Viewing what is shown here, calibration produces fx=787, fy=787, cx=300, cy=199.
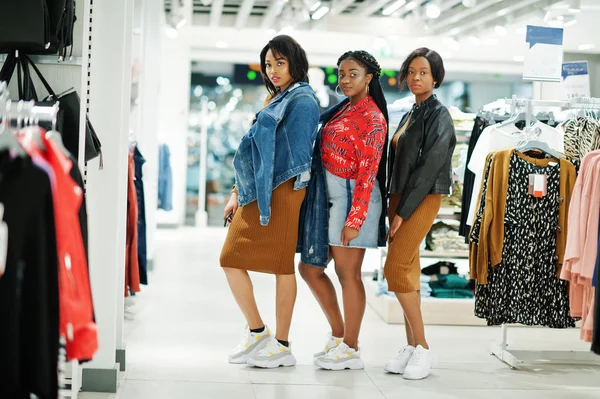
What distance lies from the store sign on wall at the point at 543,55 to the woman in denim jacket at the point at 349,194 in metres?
1.27

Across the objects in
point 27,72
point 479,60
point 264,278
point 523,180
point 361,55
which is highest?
point 479,60

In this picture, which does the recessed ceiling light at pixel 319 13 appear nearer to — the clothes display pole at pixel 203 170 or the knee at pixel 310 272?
the clothes display pole at pixel 203 170

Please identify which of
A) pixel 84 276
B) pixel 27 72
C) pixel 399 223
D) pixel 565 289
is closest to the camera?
pixel 84 276

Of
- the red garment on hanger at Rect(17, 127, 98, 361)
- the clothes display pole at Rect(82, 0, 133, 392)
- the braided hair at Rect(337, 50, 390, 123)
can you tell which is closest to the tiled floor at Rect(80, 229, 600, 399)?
the clothes display pole at Rect(82, 0, 133, 392)

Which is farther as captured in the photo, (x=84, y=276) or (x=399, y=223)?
(x=399, y=223)

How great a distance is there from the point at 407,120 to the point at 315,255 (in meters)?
0.89

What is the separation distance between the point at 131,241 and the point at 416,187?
6.88ft

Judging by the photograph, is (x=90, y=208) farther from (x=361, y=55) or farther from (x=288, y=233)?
(x=361, y=55)

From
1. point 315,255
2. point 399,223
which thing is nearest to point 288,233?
point 315,255

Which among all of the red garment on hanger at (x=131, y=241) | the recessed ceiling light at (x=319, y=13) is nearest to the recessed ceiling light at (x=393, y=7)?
the recessed ceiling light at (x=319, y=13)

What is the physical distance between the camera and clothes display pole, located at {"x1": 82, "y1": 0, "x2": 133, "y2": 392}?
3.50 meters

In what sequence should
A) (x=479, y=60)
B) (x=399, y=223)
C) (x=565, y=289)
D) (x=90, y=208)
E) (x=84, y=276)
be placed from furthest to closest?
1. (x=479, y=60)
2. (x=565, y=289)
3. (x=399, y=223)
4. (x=90, y=208)
5. (x=84, y=276)

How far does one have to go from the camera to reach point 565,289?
172 inches

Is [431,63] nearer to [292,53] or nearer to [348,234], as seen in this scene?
[292,53]
